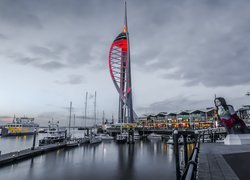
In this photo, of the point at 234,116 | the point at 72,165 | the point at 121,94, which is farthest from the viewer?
the point at 121,94

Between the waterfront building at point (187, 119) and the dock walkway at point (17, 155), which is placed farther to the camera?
the waterfront building at point (187, 119)

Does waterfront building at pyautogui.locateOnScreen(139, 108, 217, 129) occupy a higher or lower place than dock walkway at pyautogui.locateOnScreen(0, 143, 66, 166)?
higher

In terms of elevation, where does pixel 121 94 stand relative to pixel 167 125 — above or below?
above

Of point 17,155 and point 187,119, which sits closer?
point 17,155

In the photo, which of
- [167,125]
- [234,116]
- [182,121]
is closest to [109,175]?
[234,116]

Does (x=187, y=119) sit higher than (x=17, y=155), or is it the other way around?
(x=187, y=119)

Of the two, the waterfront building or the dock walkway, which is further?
the waterfront building

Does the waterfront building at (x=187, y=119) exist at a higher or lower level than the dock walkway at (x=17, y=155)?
higher

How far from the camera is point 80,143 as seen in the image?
48688 millimetres

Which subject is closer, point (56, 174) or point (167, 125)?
point (56, 174)

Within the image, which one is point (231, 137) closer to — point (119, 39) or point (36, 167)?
point (36, 167)

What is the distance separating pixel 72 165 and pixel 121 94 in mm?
68649

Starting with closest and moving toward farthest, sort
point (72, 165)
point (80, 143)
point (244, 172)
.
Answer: point (244, 172) → point (72, 165) → point (80, 143)

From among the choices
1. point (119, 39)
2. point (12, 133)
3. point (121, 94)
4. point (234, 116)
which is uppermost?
point (119, 39)
